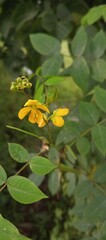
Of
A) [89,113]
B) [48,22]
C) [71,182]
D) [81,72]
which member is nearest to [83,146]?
[89,113]

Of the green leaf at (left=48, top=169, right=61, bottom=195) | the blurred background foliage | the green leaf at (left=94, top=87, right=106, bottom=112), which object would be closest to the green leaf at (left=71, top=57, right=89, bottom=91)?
the blurred background foliage

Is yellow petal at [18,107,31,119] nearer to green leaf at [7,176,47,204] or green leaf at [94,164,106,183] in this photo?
green leaf at [7,176,47,204]

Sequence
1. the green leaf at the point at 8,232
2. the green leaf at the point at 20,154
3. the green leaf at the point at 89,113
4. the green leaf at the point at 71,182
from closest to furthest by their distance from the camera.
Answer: the green leaf at the point at 8,232, the green leaf at the point at 20,154, the green leaf at the point at 89,113, the green leaf at the point at 71,182

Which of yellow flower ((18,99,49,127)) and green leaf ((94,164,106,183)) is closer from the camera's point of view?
yellow flower ((18,99,49,127))

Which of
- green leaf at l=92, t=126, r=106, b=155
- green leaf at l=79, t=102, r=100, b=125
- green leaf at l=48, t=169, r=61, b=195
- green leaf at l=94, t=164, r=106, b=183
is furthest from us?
green leaf at l=48, t=169, r=61, b=195

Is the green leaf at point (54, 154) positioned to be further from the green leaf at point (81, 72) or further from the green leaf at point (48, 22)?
the green leaf at point (48, 22)

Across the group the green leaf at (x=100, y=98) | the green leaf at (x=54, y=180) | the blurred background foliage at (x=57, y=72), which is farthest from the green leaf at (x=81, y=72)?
the green leaf at (x=54, y=180)

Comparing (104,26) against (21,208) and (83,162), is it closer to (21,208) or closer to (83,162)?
(83,162)
